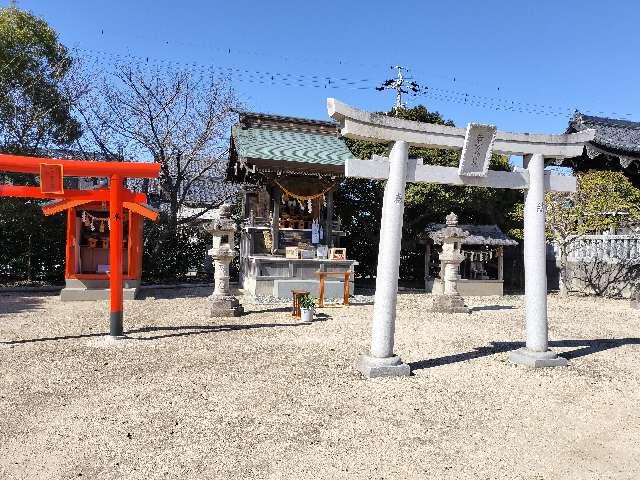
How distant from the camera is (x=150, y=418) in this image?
466 centimetres


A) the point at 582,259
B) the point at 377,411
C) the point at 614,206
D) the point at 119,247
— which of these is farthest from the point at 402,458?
the point at 582,259

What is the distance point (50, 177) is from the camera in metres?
8.21

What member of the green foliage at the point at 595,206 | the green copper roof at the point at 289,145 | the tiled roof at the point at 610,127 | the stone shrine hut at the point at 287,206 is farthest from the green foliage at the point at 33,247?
the green foliage at the point at 595,206

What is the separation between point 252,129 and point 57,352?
11307mm

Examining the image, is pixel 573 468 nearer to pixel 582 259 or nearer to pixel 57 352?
pixel 57 352

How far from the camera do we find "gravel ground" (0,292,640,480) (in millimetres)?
3771

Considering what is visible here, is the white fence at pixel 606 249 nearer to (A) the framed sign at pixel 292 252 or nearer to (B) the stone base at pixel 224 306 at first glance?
(A) the framed sign at pixel 292 252

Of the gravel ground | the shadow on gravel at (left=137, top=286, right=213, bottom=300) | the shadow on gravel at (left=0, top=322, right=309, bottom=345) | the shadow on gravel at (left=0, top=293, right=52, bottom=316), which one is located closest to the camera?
the gravel ground

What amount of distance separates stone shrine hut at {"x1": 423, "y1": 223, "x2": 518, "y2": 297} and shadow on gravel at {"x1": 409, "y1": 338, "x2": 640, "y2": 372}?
7791 mm

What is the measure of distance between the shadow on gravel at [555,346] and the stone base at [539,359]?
65 cm

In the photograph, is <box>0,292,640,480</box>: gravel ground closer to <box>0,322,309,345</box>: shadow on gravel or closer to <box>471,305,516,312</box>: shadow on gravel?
<box>0,322,309,345</box>: shadow on gravel

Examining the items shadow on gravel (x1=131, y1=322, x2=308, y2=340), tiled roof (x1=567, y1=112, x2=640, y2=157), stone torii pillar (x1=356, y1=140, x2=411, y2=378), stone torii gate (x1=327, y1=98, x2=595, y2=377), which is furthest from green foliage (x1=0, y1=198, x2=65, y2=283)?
tiled roof (x1=567, y1=112, x2=640, y2=157)

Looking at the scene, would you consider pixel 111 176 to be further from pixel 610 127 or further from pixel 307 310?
pixel 610 127

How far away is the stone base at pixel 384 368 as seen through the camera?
6.11 metres
